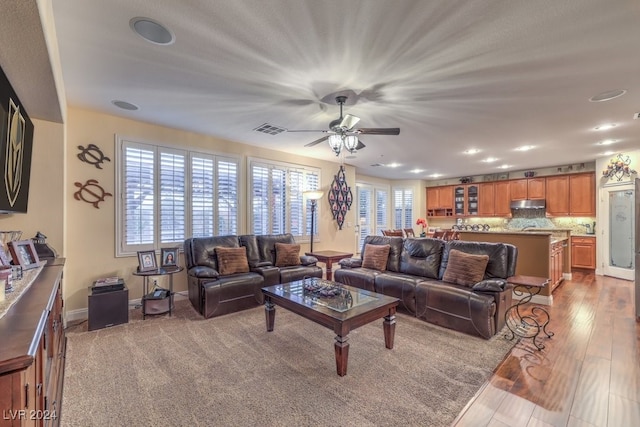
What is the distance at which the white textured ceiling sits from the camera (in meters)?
1.94

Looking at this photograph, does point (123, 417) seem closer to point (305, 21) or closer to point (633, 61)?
point (305, 21)

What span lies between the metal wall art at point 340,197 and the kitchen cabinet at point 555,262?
4.07 meters

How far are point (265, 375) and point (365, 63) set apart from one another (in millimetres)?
2851

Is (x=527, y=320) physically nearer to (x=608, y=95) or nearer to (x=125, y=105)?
(x=608, y=95)

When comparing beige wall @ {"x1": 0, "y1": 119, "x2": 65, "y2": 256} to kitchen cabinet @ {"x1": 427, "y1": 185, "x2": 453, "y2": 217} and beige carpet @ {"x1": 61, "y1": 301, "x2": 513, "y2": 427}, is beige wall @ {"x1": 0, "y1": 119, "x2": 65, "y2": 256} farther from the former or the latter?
kitchen cabinet @ {"x1": 427, "y1": 185, "x2": 453, "y2": 217}

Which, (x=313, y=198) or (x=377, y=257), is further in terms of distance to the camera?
(x=313, y=198)

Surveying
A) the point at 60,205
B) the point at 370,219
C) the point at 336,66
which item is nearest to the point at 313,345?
the point at 336,66

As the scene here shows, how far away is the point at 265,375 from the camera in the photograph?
243 centimetres

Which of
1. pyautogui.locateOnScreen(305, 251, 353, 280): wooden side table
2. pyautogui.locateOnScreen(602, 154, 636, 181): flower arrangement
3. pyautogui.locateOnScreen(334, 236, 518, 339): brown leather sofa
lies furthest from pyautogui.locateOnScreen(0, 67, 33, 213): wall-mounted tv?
pyautogui.locateOnScreen(602, 154, 636, 181): flower arrangement

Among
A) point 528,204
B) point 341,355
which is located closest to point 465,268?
point 341,355

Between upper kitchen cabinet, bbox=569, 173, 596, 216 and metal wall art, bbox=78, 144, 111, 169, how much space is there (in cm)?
987

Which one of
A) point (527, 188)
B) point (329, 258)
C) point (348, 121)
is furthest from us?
point (527, 188)

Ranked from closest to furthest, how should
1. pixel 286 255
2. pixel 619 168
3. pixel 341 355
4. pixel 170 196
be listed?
pixel 341 355, pixel 170 196, pixel 286 255, pixel 619 168

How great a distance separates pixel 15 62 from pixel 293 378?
3131 mm
